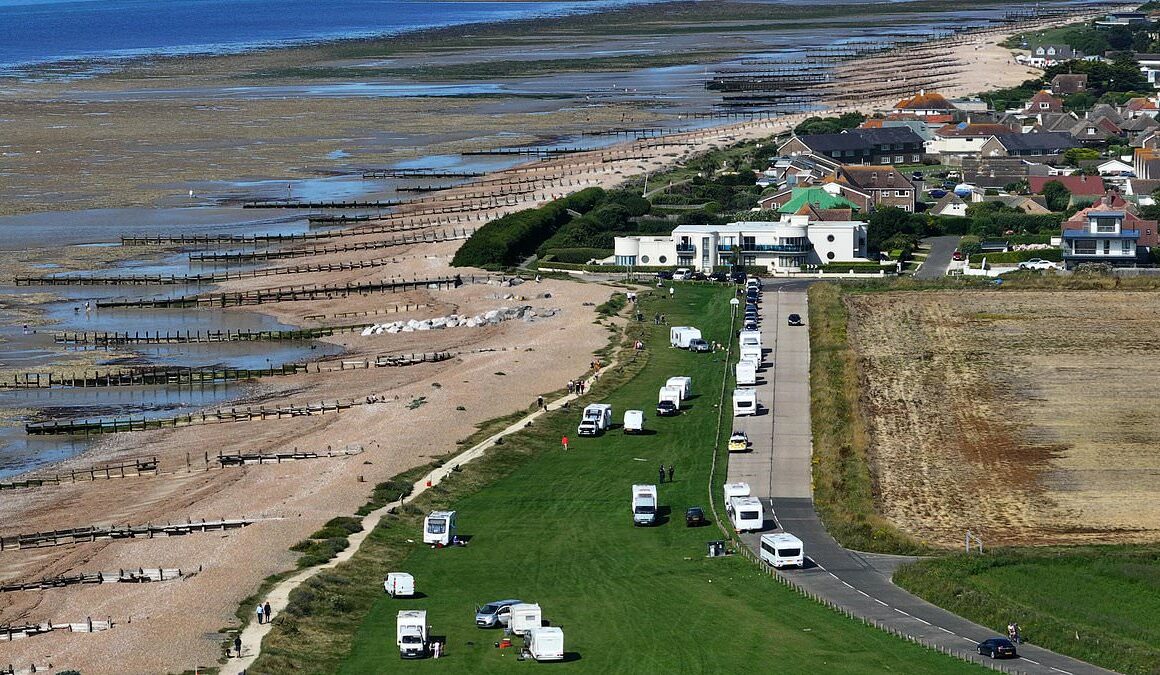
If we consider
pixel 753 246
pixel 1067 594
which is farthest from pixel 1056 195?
pixel 1067 594

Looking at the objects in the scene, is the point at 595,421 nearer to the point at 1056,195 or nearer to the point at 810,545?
the point at 810,545

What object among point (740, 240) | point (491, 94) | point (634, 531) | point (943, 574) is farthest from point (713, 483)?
point (491, 94)

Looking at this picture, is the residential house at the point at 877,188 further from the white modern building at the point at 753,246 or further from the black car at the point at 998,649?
the black car at the point at 998,649

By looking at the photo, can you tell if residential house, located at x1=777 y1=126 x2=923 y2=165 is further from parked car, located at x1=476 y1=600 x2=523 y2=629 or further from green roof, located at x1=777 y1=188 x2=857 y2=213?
parked car, located at x1=476 y1=600 x2=523 y2=629

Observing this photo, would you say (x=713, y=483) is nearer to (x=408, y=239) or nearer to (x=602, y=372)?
(x=602, y=372)

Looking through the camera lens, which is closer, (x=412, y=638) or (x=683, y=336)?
(x=412, y=638)

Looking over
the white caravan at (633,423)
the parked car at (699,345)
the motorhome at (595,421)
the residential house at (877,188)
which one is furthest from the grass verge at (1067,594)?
the residential house at (877,188)
